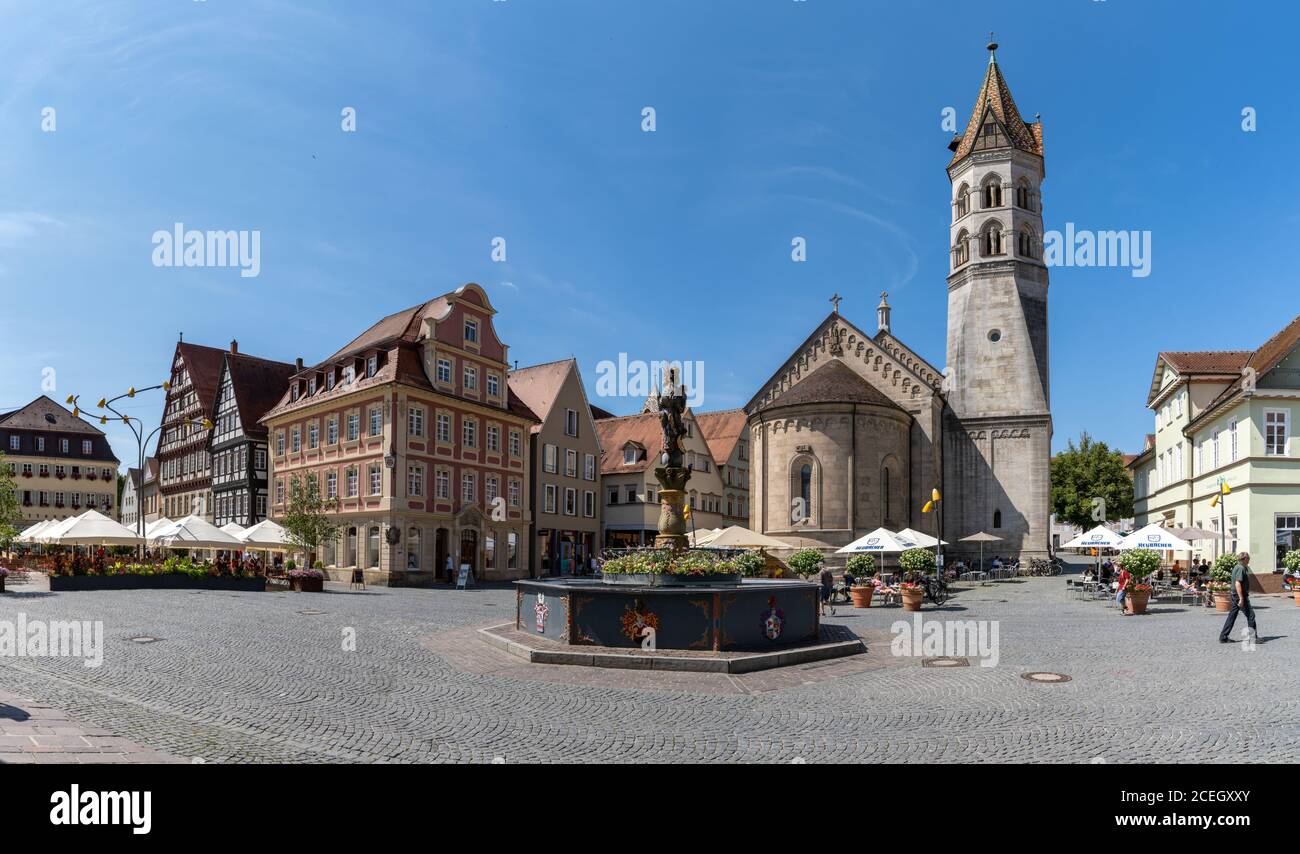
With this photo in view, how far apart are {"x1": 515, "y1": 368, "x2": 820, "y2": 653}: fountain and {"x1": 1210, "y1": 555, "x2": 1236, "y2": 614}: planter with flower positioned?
14.9 m

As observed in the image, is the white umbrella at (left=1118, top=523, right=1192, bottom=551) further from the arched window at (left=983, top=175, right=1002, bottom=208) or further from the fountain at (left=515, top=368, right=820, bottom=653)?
the arched window at (left=983, top=175, right=1002, bottom=208)

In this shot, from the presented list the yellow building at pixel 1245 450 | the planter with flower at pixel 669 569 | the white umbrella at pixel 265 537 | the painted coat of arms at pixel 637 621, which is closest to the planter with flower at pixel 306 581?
the white umbrella at pixel 265 537

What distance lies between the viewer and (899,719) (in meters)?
10.2

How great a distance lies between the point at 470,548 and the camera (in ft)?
149

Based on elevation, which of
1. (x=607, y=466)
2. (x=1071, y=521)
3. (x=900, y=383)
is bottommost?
(x=1071, y=521)

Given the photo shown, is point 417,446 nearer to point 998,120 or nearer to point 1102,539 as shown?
point 1102,539

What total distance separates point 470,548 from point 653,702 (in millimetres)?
35517

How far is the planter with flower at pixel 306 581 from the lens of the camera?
33.4 meters

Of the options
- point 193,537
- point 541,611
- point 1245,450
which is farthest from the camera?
point 1245,450

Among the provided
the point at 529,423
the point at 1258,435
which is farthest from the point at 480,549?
the point at 1258,435

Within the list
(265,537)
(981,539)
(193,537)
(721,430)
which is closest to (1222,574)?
(981,539)

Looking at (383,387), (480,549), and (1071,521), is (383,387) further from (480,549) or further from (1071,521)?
(1071,521)

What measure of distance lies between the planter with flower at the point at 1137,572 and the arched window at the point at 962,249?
103 feet
